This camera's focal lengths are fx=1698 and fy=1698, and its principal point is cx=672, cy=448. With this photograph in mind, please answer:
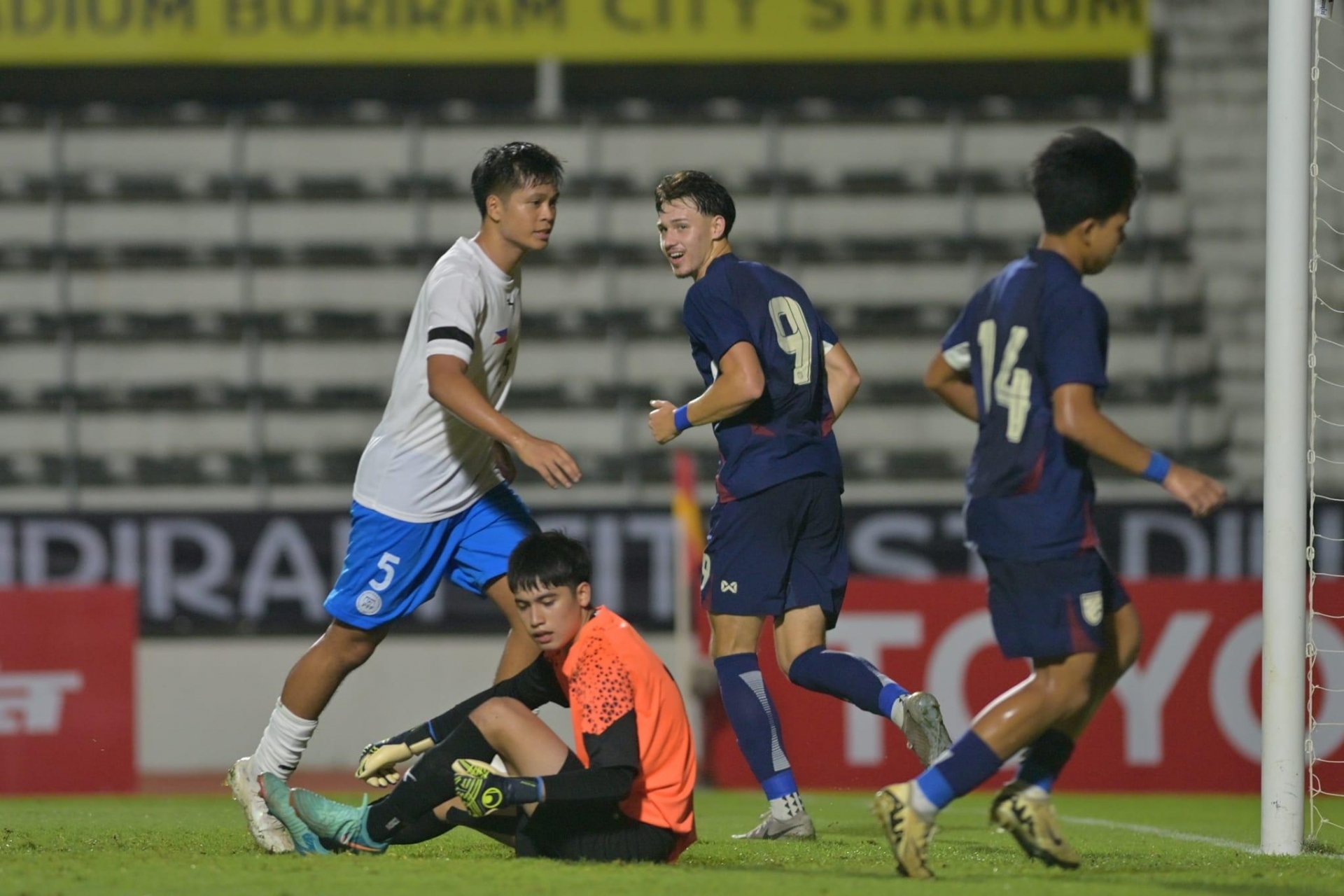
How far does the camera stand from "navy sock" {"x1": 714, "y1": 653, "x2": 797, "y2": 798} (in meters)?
4.71

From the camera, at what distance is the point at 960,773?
3.69 m

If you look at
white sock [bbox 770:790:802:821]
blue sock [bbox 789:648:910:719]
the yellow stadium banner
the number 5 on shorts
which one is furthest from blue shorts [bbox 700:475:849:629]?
the yellow stadium banner

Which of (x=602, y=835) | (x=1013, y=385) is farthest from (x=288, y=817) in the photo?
(x=1013, y=385)

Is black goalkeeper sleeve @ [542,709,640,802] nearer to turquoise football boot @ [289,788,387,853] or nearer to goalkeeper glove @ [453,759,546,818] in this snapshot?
goalkeeper glove @ [453,759,546,818]

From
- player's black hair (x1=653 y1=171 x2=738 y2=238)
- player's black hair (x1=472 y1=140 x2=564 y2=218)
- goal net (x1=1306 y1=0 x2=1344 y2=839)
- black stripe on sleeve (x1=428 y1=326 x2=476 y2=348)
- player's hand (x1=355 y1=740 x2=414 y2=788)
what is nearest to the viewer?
player's hand (x1=355 y1=740 x2=414 y2=788)

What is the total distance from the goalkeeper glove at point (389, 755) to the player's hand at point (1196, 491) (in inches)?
75.0

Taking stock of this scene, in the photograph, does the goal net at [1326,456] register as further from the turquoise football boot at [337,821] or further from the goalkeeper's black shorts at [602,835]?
the turquoise football boot at [337,821]

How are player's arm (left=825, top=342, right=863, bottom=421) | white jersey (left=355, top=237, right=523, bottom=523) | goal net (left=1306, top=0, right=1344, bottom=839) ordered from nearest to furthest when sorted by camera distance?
white jersey (left=355, top=237, right=523, bottom=523)
player's arm (left=825, top=342, right=863, bottom=421)
goal net (left=1306, top=0, right=1344, bottom=839)

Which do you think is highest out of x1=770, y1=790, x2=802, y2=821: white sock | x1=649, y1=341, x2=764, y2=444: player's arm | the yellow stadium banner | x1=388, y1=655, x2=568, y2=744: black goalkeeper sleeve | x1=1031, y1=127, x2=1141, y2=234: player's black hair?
the yellow stadium banner

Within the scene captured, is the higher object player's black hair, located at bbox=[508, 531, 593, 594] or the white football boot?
player's black hair, located at bbox=[508, 531, 593, 594]

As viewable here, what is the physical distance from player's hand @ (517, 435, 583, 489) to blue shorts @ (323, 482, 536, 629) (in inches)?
19.2

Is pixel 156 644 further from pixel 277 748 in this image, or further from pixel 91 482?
pixel 277 748

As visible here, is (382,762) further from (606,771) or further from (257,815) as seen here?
(606,771)

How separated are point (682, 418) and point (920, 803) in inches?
49.3
